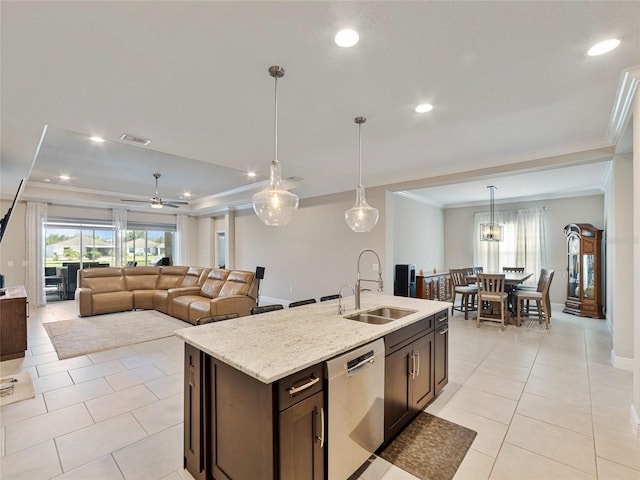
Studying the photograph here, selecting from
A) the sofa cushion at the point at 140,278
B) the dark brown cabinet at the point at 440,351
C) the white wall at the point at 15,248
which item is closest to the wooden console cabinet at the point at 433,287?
the dark brown cabinet at the point at 440,351

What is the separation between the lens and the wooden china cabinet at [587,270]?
5934mm

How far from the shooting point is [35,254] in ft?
23.7

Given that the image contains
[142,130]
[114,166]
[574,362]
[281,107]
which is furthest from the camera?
[114,166]

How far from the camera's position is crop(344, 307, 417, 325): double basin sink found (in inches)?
101

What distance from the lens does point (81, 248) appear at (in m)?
8.38

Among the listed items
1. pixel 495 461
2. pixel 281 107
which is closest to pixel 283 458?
pixel 495 461

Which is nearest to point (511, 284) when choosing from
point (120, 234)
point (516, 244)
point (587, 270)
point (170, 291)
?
point (587, 270)

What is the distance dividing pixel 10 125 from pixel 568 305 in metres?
9.55

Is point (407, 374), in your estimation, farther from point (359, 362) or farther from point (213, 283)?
point (213, 283)

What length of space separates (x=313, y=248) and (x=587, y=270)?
567 centimetres

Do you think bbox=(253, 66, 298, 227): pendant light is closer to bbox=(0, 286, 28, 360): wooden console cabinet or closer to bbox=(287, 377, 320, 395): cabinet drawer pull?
bbox=(287, 377, 320, 395): cabinet drawer pull

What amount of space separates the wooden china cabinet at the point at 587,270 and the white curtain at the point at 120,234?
11.5 metres

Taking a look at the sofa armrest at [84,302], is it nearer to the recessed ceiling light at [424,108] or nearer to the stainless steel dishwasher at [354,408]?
the stainless steel dishwasher at [354,408]

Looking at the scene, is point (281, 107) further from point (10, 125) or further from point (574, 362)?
point (574, 362)
